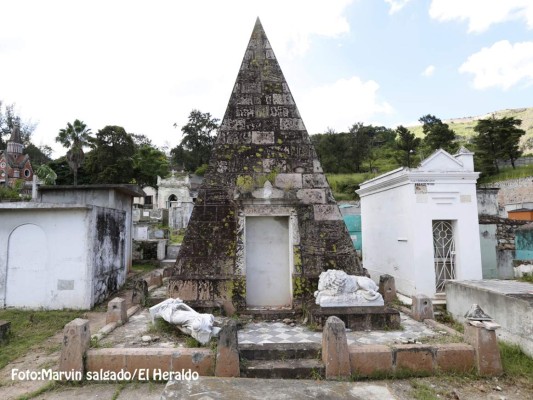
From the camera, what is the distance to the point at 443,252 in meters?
9.59

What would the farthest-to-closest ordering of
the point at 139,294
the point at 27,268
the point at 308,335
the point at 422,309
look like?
the point at 27,268 → the point at 139,294 → the point at 422,309 → the point at 308,335

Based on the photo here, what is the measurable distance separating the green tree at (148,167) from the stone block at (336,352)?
138 ft

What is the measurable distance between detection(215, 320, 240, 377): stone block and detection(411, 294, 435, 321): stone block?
4.02m

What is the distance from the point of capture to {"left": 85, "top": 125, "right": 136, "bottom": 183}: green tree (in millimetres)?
36062

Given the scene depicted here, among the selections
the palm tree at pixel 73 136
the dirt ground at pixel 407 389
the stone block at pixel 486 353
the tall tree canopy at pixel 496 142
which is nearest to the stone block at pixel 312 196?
the stone block at pixel 486 353

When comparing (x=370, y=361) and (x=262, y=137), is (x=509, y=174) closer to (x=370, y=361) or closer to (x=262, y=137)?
(x=262, y=137)

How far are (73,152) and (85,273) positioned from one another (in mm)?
23540

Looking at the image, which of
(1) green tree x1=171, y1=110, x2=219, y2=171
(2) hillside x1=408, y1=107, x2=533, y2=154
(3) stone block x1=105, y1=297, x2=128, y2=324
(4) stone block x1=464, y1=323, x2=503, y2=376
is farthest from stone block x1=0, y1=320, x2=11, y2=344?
(2) hillside x1=408, y1=107, x2=533, y2=154

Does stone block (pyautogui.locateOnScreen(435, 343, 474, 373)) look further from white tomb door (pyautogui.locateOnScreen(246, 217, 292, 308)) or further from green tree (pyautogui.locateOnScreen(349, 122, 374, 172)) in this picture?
green tree (pyautogui.locateOnScreen(349, 122, 374, 172))

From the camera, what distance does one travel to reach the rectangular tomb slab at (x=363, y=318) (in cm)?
612

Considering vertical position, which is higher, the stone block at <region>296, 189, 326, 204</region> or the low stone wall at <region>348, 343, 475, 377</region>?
the stone block at <region>296, 189, 326, 204</region>

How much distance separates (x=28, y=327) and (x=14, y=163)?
4247cm

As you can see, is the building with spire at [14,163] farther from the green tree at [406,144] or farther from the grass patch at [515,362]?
the grass patch at [515,362]

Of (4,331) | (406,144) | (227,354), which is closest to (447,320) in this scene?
(227,354)
